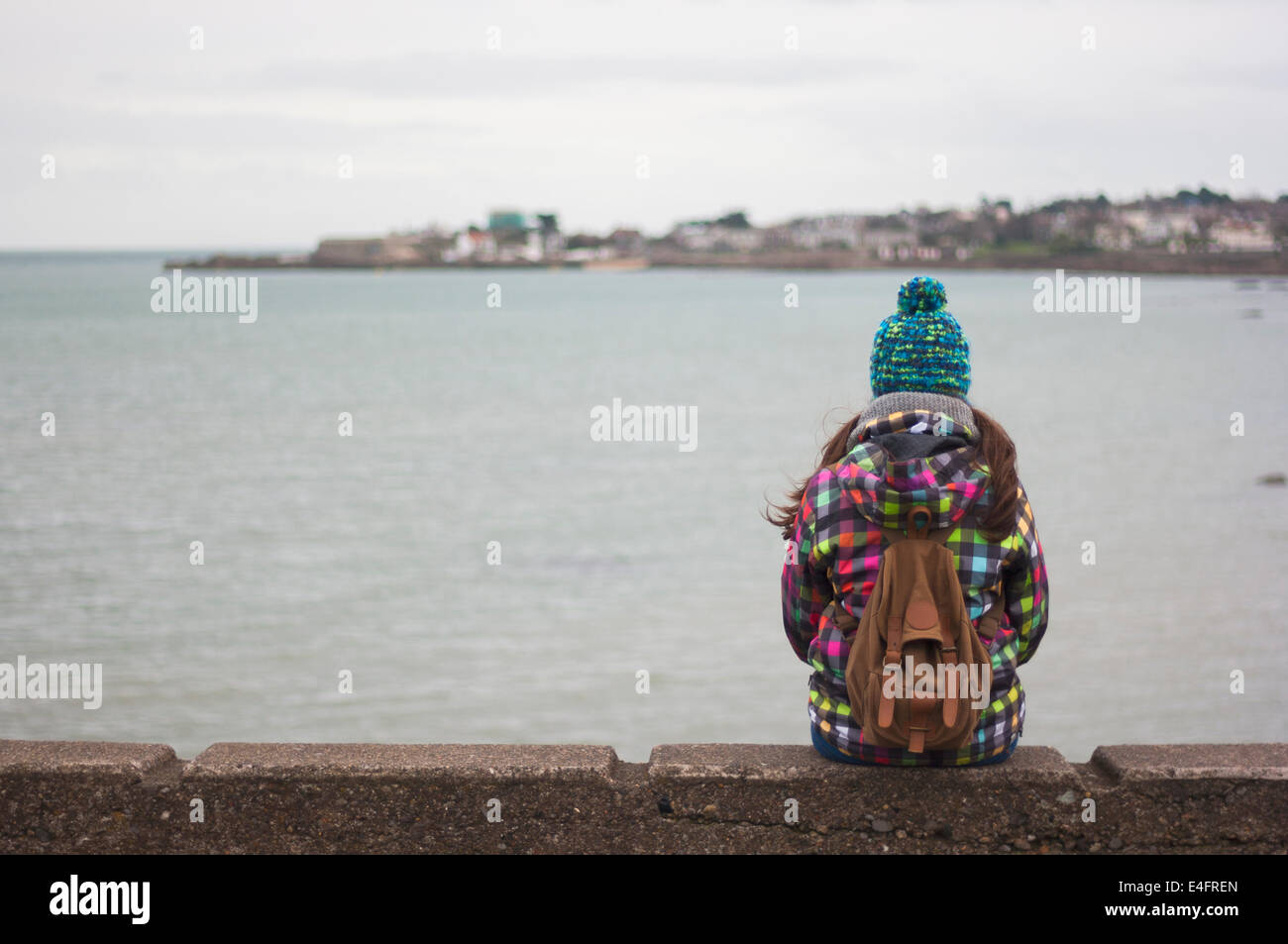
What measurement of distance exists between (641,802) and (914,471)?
1.20 metres

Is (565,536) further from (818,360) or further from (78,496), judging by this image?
(818,360)

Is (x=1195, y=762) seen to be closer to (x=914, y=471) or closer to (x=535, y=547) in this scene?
(x=914, y=471)

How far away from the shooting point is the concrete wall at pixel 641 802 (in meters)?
3.54

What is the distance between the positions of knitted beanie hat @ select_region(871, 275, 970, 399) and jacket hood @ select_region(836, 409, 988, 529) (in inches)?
6.5

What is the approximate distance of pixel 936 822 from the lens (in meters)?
3.53

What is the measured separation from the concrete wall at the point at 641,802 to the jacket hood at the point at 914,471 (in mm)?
765

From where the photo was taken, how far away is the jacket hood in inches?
123

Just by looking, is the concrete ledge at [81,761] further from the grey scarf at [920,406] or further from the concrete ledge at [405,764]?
the grey scarf at [920,406]

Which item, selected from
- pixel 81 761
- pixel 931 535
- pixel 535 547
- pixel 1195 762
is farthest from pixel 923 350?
pixel 535 547

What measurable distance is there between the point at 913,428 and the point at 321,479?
25.6 metres

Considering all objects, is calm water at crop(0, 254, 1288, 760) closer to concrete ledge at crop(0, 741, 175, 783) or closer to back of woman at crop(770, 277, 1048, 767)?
back of woman at crop(770, 277, 1048, 767)

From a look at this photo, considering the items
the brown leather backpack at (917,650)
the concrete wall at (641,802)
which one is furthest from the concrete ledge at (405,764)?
the brown leather backpack at (917,650)

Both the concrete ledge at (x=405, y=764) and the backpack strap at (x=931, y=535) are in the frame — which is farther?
the concrete ledge at (x=405, y=764)

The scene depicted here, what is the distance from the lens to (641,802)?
3.65 m
